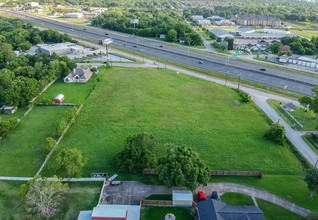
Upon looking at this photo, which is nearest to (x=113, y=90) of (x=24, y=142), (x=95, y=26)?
(x=24, y=142)

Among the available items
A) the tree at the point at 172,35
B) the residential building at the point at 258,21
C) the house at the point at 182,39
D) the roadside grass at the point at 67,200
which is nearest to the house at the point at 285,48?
the house at the point at 182,39

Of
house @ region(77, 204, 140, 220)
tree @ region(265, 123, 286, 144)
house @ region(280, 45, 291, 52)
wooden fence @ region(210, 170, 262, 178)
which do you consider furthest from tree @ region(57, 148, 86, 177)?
house @ region(280, 45, 291, 52)

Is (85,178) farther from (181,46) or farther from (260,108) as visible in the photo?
(181,46)

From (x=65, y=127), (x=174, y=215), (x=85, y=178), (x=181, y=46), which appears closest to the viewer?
(x=174, y=215)

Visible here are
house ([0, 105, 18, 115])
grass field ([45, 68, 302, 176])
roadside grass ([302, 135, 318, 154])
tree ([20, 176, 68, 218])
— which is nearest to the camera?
tree ([20, 176, 68, 218])

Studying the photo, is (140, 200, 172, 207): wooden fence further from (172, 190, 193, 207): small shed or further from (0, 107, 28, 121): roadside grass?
(0, 107, 28, 121): roadside grass

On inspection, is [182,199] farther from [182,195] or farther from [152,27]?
[152,27]
